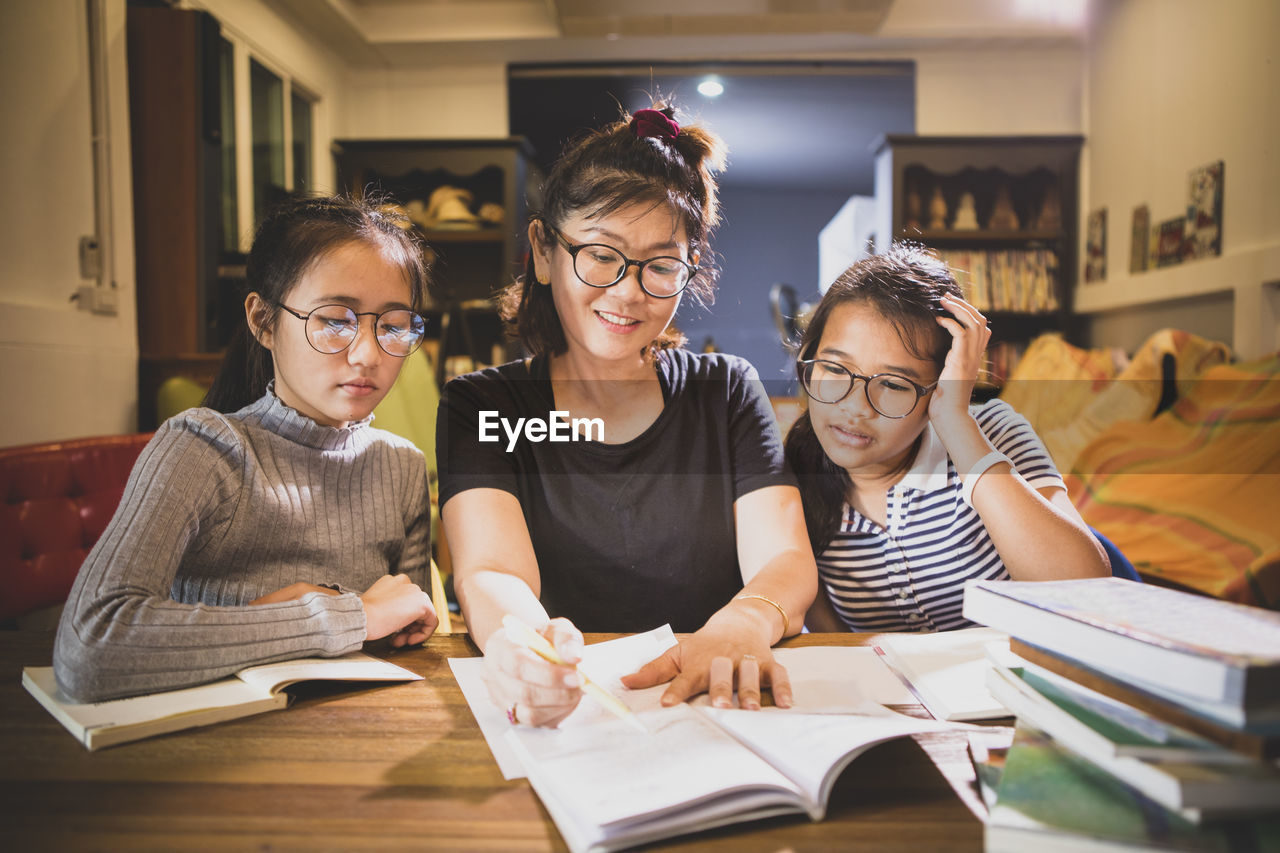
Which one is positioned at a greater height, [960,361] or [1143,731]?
[960,361]

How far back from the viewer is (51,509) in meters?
1.20

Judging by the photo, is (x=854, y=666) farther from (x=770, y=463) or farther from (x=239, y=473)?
(x=239, y=473)

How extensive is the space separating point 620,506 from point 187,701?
51 centimetres

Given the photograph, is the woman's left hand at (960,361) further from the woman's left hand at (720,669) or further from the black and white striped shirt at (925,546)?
the woman's left hand at (720,669)

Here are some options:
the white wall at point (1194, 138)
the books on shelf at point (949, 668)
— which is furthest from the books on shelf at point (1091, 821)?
the white wall at point (1194, 138)

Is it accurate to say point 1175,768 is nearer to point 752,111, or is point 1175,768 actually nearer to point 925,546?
point 925,546

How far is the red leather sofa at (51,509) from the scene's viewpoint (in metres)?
1.15

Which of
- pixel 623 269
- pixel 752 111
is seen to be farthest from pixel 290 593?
pixel 752 111

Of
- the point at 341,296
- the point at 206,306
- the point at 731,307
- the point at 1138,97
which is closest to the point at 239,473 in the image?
the point at 341,296

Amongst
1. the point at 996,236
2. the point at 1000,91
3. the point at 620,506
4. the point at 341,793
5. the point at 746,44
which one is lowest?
the point at 341,793

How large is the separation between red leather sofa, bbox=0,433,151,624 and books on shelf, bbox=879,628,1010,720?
1134 millimetres

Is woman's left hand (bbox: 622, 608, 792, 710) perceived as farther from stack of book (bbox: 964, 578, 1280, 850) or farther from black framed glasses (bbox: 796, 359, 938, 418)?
black framed glasses (bbox: 796, 359, 938, 418)

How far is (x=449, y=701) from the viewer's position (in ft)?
2.15

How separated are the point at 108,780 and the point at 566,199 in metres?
0.70
